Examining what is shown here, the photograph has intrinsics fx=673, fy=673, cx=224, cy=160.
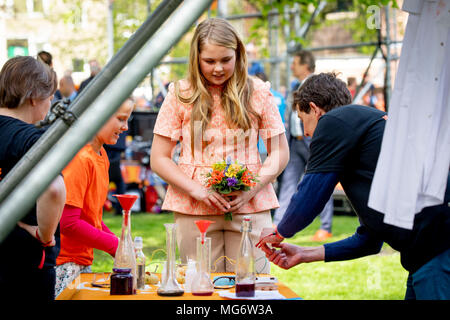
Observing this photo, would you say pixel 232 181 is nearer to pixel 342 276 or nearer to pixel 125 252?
pixel 125 252

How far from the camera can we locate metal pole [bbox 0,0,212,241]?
1.77 m

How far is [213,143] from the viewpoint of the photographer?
3.47 m

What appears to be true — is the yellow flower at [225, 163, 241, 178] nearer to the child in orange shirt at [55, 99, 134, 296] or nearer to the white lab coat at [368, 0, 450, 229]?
the child in orange shirt at [55, 99, 134, 296]

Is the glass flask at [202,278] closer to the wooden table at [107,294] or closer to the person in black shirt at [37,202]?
the wooden table at [107,294]

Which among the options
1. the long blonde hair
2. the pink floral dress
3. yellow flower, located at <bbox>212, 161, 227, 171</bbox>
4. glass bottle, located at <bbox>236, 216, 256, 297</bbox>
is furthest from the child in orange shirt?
glass bottle, located at <bbox>236, 216, 256, 297</bbox>

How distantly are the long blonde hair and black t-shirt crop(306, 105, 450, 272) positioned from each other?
2.57ft

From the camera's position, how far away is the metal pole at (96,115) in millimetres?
1767

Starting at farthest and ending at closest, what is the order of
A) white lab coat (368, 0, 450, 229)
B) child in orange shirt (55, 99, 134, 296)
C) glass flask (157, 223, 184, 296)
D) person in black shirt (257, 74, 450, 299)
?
1. child in orange shirt (55, 99, 134, 296)
2. glass flask (157, 223, 184, 296)
3. person in black shirt (257, 74, 450, 299)
4. white lab coat (368, 0, 450, 229)

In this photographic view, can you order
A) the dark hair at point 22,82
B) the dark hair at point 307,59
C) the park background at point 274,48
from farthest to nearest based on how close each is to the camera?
the dark hair at point 307,59, the park background at point 274,48, the dark hair at point 22,82

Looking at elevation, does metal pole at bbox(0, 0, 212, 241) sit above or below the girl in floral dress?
above

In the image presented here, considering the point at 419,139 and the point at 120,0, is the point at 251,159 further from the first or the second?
the point at 120,0

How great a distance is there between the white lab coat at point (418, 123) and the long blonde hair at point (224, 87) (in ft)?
4.23

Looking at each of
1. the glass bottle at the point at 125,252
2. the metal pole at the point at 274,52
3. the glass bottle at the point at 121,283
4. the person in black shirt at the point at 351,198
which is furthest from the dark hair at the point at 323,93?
the metal pole at the point at 274,52
